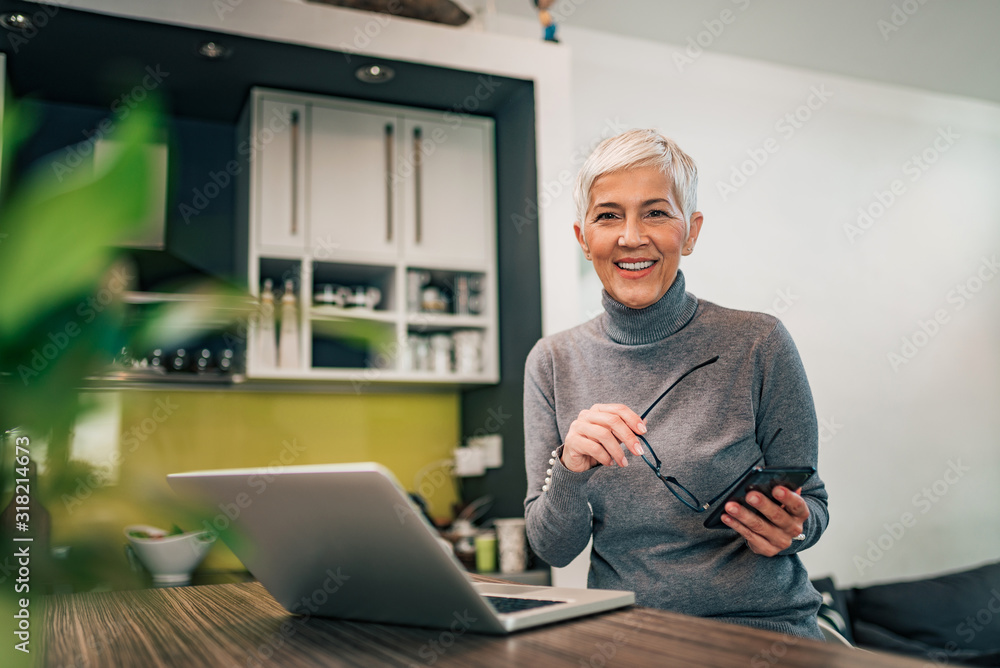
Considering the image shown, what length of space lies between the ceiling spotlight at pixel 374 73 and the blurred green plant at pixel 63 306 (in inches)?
97.1

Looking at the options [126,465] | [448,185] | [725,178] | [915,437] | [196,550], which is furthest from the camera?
[915,437]

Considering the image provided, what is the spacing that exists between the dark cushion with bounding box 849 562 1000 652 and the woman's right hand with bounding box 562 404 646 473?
2.71 metres

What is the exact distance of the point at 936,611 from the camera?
320cm

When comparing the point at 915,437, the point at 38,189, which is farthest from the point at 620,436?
the point at 915,437

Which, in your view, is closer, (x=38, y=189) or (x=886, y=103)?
(x=38, y=189)

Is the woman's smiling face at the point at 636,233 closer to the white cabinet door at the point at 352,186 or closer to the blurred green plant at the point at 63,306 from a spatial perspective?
the blurred green plant at the point at 63,306

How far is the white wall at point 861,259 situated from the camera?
3.52 m

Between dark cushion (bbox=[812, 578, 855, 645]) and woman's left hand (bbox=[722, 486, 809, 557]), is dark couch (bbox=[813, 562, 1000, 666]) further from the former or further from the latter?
woman's left hand (bbox=[722, 486, 809, 557])

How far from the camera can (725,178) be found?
11.7 ft

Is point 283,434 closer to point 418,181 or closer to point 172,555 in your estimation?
point 172,555

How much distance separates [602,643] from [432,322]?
223cm

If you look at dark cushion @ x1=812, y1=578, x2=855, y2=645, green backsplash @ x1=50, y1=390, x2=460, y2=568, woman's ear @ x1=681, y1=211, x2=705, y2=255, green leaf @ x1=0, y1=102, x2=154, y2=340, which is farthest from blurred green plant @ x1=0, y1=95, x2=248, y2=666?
dark cushion @ x1=812, y1=578, x2=855, y2=645

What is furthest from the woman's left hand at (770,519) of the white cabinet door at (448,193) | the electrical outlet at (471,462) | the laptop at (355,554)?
the white cabinet door at (448,193)

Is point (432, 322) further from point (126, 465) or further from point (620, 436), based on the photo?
point (620, 436)
